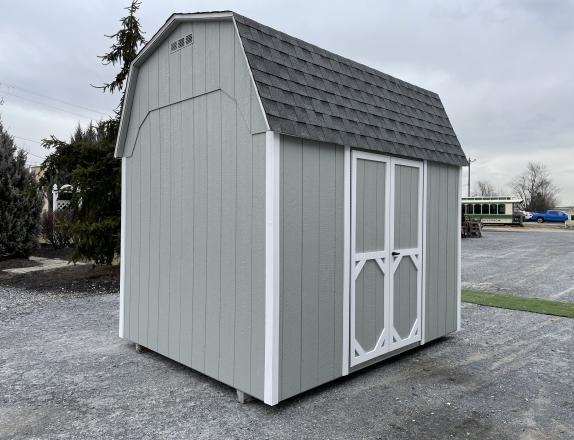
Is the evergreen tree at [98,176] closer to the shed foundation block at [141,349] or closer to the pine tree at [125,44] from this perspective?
the pine tree at [125,44]

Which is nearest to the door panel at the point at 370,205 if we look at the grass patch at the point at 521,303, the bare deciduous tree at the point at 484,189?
the grass patch at the point at 521,303

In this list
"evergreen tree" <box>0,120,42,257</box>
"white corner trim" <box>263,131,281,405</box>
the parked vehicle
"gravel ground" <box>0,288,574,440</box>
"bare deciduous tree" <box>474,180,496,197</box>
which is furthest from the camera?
"bare deciduous tree" <box>474,180,496,197</box>

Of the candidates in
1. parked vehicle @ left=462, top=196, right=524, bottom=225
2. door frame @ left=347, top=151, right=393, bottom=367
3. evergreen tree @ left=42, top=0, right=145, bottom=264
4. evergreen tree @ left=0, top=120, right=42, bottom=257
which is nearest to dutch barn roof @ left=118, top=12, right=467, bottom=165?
door frame @ left=347, top=151, right=393, bottom=367

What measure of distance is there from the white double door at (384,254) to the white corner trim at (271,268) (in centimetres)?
82

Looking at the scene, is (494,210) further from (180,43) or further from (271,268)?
(271,268)

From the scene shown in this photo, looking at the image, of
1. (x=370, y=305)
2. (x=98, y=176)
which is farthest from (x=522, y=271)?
(x=98, y=176)

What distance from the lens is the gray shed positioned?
2830 millimetres

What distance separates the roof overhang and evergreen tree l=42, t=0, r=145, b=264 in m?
3.67

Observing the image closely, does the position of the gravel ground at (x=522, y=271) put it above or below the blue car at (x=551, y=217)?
below

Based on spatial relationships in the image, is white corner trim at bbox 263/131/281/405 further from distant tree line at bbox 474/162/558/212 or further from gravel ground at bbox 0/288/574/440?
distant tree line at bbox 474/162/558/212

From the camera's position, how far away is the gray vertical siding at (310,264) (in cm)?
283

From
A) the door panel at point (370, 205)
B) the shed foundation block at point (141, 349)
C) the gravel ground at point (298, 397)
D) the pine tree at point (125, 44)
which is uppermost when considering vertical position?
the pine tree at point (125, 44)

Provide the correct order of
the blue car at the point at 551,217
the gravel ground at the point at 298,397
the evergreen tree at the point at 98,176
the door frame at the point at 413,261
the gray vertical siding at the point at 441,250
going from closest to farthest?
the gravel ground at the point at 298,397 < the door frame at the point at 413,261 < the gray vertical siding at the point at 441,250 < the evergreen tree at the point at 98,176 < the blue car at the point at 551,217

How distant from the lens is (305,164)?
2959 millimetres
